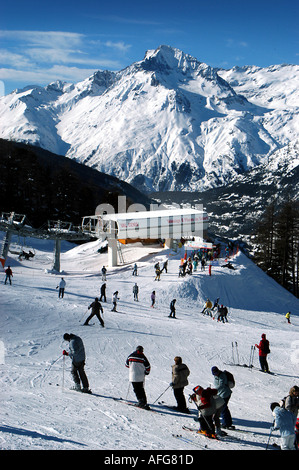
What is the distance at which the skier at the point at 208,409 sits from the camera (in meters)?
8.32

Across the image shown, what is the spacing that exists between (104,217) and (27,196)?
34.6 m

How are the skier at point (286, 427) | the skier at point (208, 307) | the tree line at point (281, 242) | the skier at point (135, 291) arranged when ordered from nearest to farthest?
the skier at point (286, 427) → the skier at point (208, 307) → the skier at point (135, 291) → the tree line at point (281, 242)

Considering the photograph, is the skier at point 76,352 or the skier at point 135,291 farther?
the skier at point 135,291

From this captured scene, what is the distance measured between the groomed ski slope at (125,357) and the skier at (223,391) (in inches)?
11.7

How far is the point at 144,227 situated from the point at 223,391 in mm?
36676

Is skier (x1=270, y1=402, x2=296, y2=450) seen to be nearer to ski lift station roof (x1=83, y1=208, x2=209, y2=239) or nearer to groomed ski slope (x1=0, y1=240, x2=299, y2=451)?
groomed ski slope (x1=0, y1=240, x2=299, y2=451)

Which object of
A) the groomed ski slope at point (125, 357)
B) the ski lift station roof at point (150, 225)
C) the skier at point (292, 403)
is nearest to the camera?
the groomed ski slope at point (125, 357)

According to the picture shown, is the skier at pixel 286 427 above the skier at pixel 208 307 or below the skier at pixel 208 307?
above

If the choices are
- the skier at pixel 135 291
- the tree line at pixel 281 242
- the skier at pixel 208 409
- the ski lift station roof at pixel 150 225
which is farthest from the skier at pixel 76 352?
the tree line at pixel 281 242

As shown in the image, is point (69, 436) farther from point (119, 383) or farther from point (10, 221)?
point (10, 221)

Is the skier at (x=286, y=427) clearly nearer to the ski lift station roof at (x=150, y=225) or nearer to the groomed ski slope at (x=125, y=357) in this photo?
the groomed ski slope at (x=125, y=357)

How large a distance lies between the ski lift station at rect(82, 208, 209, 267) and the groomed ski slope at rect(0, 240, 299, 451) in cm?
785


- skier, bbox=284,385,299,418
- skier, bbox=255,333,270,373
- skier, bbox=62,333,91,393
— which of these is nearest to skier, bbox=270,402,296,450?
skier, bbox=284,385,299,418

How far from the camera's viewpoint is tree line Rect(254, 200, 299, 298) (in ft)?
153
